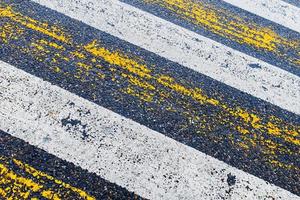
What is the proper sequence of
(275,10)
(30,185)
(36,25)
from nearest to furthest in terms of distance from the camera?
(30,185) < (36,25) < (275,10)

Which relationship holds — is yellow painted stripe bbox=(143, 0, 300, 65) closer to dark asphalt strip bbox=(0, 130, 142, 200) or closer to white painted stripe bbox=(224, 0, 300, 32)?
white painted stripe bbox=(224, 0, 300, 32)

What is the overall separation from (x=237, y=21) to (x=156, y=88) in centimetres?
171

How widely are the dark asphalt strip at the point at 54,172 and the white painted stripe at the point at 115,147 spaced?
47 millimetres

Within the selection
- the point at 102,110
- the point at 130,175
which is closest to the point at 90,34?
the point at 102,110

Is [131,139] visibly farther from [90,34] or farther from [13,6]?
[13,6]

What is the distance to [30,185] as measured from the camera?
7.64 ft

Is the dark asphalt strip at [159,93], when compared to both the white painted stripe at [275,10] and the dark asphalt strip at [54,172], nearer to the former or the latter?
the dark asphalt strip at [54,172]

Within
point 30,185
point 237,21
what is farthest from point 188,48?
point 30,185

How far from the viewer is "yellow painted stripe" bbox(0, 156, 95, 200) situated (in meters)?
2.28

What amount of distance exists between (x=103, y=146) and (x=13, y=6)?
6.02 feet

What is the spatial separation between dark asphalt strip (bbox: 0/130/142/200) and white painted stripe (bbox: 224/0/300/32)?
10.3ft

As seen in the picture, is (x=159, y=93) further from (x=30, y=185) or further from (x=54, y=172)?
(x=30, y=185)

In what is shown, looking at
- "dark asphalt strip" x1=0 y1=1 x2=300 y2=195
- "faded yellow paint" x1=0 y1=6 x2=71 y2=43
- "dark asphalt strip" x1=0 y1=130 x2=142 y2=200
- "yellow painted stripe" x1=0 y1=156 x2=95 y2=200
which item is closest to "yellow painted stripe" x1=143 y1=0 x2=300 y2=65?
"dark asphalt strip" x1=0 y1=1 x2=300 y2=195

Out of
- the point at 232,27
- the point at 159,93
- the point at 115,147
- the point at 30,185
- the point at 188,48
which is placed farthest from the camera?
the point at 232,27
